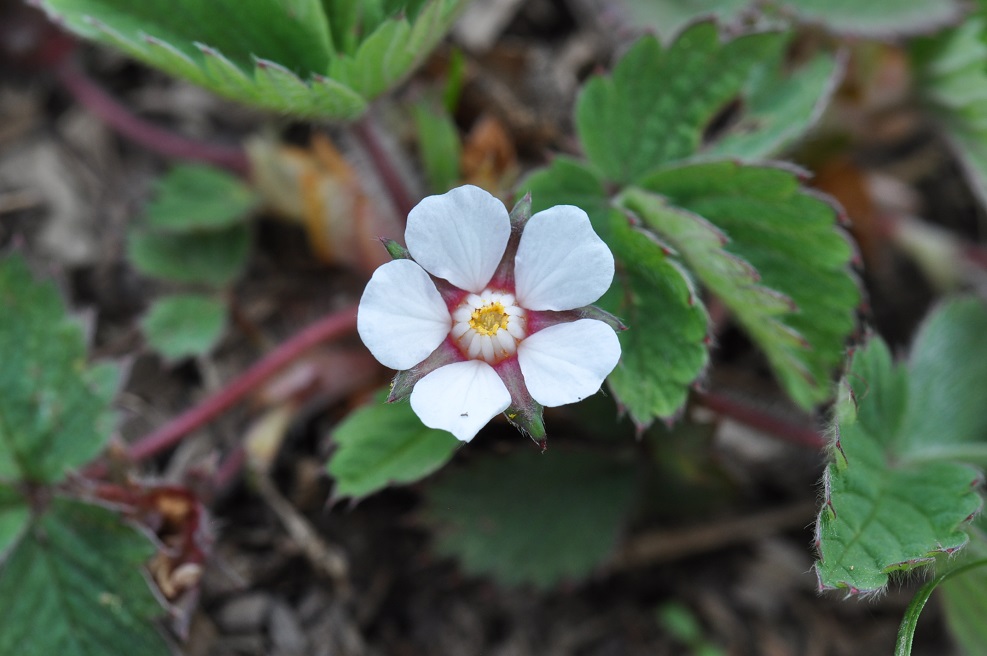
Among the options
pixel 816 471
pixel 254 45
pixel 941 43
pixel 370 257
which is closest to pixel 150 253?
pixel 370 257

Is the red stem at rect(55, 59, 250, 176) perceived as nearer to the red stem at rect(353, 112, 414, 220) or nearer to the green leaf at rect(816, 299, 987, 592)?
the red stem at rect(353, 112, 414, 220)

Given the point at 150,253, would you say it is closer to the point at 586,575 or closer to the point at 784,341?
the point at 586,575

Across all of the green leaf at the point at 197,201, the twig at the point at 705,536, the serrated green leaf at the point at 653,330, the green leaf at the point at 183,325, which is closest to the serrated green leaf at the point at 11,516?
the green leaf at the point at 183,325

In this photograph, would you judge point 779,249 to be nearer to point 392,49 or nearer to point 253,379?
point 392,49

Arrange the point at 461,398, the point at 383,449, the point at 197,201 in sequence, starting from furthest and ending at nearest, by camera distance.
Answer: the point at 197,201 < the point at 383,449 < the point at 461,398

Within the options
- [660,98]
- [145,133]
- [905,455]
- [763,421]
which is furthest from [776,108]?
[145,133]

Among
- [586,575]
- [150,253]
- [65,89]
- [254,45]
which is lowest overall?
[586,575]

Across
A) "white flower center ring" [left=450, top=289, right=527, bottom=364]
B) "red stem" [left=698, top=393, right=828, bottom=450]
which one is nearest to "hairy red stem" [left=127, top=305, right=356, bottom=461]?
"white flower center ring" [left=450, top=289, right=527, bottom=364]
